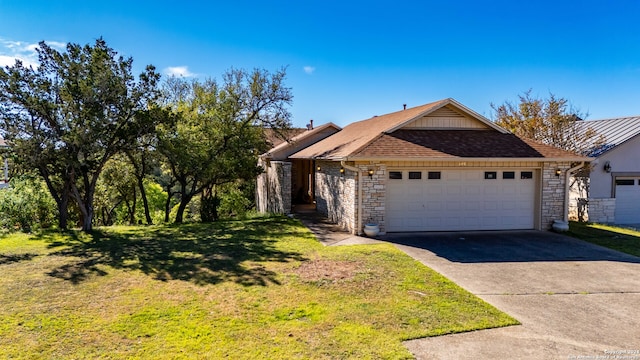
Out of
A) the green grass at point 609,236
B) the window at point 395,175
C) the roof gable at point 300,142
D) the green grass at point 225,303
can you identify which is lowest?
the green grass at point 225,303

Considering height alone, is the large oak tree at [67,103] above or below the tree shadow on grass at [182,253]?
above

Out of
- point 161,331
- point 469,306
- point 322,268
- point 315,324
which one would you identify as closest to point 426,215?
point 322,268

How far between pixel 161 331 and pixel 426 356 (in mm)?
3513

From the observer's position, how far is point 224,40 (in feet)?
56.9

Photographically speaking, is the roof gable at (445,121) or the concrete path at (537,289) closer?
the concrete path at (537,289)

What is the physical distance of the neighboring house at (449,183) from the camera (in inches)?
463

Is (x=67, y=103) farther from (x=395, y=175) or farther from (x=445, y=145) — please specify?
(x=445, y=145)

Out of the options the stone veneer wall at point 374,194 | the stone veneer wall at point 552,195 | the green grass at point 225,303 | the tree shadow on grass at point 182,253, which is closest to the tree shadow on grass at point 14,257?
the green grass at point 225,303

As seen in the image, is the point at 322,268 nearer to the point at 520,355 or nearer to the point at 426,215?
the point at 520,355

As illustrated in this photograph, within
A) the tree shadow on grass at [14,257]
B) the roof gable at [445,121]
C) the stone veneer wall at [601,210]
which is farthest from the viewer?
the stone veneer wall at [601,210]

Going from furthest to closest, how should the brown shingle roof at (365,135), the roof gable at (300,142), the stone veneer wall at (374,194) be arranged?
the roof gable at (300,142)
the brown shingle roof at (365,135)
the stone veneer wall at (374,194)

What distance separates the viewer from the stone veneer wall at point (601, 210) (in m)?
15.6

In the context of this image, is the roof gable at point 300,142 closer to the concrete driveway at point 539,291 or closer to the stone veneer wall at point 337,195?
the stone veneer wall at point 337,195

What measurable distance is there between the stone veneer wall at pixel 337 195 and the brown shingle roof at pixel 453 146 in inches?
53.4
